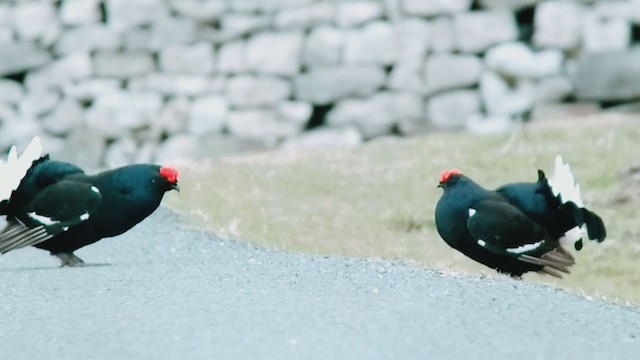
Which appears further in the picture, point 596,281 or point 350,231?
point 350,231

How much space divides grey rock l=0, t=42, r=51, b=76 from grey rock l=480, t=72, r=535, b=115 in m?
4.39

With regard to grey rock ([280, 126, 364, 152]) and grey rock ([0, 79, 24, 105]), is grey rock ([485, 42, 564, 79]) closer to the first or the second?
grey rock ([280, 126, 364, 152])

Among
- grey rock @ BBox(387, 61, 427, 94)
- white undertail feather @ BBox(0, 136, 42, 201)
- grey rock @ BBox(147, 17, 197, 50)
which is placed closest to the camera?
white undertail feather @ BBox(0, 136, 42, 201)

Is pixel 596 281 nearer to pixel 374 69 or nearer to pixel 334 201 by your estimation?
pixel 334 201

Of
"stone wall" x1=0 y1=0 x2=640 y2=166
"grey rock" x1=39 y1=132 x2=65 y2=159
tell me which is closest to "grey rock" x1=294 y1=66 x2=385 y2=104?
"stone wall" x1=0 y1=0 x2=640 y2=166

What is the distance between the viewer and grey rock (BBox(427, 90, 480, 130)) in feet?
51.6

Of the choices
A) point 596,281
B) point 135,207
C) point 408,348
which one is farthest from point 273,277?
point 596,281

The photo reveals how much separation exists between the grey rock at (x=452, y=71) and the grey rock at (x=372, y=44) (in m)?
0.41

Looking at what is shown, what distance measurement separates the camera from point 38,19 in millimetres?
16672

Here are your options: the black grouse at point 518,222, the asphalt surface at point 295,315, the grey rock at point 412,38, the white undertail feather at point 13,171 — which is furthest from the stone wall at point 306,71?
the asphalt surface at point 295,315

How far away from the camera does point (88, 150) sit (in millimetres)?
16109

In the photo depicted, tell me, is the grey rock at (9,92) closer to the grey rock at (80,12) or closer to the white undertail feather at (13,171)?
the grey rock at (80,12)

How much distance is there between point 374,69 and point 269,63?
1.02 meters

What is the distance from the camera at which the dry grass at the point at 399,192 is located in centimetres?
984
